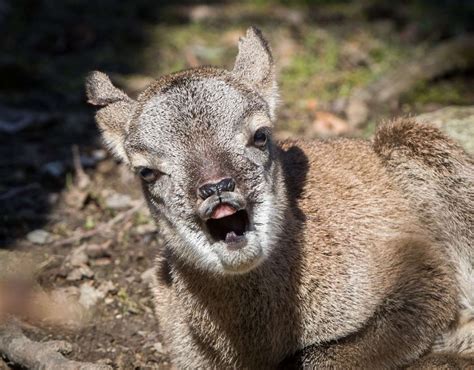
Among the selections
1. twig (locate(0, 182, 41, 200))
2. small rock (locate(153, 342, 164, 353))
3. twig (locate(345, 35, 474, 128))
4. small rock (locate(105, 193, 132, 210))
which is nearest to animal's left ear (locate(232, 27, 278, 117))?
small rock (locate(153, 342, 164, 353))

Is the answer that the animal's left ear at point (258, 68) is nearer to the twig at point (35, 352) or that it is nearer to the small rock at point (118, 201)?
the twig at point (35, 352)

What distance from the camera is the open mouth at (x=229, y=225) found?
4914 mm

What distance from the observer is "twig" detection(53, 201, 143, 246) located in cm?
767

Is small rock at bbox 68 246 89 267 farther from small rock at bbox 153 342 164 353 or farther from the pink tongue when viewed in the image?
the pink tongue

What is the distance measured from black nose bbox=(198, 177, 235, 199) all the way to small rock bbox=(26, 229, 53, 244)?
10.6 feet

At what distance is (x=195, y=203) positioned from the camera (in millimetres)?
4973

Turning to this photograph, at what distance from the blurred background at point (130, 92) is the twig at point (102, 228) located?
0.7 inches

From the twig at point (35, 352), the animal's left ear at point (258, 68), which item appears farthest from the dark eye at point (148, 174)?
the twig at point (35, 352)

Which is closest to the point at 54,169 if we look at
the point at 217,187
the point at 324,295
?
the point at 324,295

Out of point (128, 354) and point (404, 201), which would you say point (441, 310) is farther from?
point (128, 354)

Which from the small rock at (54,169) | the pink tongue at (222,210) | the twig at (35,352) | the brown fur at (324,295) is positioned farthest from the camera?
the small rock at (54,169)

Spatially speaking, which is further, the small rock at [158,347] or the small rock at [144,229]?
the small rock at [144,229]

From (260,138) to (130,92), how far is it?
17.5ft

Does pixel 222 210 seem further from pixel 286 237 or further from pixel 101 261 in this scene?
pixel 101 261
